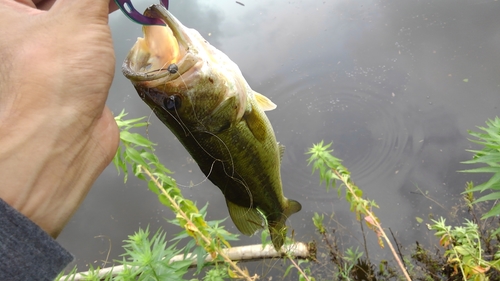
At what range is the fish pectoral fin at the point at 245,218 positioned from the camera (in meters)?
2.14

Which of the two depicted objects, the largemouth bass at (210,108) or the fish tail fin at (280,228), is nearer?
the largemouth bass at (210,108)

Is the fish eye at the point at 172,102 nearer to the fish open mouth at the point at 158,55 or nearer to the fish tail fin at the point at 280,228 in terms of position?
the fish open mouth at the point at 158,55

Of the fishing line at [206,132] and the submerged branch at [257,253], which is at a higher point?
the fishing line at [206,132]

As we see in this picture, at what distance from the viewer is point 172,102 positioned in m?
1.44

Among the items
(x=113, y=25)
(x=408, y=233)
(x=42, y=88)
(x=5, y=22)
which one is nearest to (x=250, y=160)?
(x=42, y=88)

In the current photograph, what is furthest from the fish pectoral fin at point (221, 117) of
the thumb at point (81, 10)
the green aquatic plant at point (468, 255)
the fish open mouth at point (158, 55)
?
the green aquatic plant at point (468, 255)

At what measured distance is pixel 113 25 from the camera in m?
4.35

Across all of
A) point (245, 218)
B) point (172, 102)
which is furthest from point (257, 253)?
point (172, 102)

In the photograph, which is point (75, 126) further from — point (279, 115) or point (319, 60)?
point (319, 60)

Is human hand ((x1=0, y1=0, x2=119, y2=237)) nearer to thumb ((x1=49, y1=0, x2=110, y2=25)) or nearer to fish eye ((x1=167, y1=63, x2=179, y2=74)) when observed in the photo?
thumb ((x1=49, y1=0, x2=110, y2=25))

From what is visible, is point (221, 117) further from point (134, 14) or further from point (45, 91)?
point (45, 91)

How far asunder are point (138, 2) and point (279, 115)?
214 centimetres

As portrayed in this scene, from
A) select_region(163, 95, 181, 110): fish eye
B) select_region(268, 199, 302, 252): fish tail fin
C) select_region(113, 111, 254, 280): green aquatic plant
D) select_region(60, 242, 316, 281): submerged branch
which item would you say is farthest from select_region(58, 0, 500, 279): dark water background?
select_region(163, 95, 181, 110): fish eye

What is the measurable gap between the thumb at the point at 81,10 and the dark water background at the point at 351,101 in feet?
7.84
